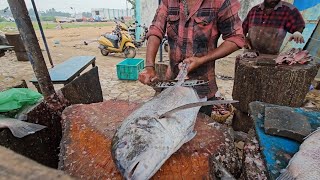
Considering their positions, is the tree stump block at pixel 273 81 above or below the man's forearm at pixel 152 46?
below

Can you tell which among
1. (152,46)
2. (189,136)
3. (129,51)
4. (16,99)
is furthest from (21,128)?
(129,51)

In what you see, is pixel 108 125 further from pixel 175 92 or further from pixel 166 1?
pixel 166 1

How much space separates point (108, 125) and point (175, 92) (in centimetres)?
76

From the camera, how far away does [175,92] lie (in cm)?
207

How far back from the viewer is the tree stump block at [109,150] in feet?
4.35

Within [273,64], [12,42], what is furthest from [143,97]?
[12,42]

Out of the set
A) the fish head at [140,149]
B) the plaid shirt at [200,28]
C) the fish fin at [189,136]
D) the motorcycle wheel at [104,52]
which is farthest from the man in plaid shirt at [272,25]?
the motorcycle wheel at [104,52]

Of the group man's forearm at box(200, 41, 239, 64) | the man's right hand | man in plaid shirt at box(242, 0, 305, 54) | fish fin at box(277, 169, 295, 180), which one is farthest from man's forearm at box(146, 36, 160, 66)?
man in plaid shirt at box(242, 0, 305, 54)

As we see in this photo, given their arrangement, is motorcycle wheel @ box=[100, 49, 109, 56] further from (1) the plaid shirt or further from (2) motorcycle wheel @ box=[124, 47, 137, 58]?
(1) the plaid shirt

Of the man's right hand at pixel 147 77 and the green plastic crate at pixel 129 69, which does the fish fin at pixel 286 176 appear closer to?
the man's right hand at pixel 147 77

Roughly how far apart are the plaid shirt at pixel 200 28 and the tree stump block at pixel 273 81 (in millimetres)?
1431

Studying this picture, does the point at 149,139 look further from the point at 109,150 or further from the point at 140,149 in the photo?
the point at 109,150

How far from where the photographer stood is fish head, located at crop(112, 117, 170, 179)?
1137 mm

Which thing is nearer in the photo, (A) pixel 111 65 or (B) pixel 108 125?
(B) pixel 108 125
